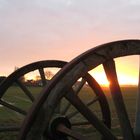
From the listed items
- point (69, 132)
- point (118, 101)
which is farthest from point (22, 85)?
point (118, 101)

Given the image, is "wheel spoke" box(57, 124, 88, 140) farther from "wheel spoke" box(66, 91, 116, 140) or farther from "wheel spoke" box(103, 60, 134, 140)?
"wheel spoke" box(103, 60, 134, 140)

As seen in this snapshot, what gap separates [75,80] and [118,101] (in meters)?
0.66

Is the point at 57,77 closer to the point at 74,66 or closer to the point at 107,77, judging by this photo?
the point at 74,66

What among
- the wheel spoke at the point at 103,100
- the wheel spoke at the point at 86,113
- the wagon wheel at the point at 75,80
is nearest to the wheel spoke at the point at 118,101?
the wagon wheel at the point at 75,80

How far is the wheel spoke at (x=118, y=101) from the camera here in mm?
5492

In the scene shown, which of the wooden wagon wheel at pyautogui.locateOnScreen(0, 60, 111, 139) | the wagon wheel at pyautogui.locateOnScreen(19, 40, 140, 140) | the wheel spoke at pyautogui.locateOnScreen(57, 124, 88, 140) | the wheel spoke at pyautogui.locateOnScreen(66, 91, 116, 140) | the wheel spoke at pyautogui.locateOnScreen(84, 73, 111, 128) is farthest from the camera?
the wooden wagon wheel at pyautogui.locateOnScreen(0, 60, 111, 139)

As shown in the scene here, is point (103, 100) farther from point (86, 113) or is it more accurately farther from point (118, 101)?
point (86, 113)

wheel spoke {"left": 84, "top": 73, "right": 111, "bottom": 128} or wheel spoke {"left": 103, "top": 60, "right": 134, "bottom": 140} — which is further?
wheel spoke {"left": 84, "top": 73, "right": 111, "bottom": 128}

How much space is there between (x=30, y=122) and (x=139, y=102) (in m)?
1.51

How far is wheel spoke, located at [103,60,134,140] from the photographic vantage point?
18.0 feet

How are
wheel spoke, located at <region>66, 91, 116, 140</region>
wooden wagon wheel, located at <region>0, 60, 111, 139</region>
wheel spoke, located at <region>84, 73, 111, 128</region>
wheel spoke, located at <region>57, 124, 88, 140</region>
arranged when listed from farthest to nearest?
wooden wagon wheel, located at <region>0, 60, 111, 139</region> → wheel spoke, located at <region>84, 73, 111, 128</region> → wheel spoke, located at <region>57, 124, 88, 140</region> → wheel spoke, located at <region>66, 91, 116, 140</region>

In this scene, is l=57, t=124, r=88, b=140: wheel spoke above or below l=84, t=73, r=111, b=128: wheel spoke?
below

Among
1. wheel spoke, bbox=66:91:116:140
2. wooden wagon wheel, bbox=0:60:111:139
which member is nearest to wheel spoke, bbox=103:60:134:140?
wheel spoke, bbox=66:91:116:140

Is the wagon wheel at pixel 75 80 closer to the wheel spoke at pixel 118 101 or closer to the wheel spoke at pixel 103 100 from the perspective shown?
the wheel spoke at pixel 118 101
